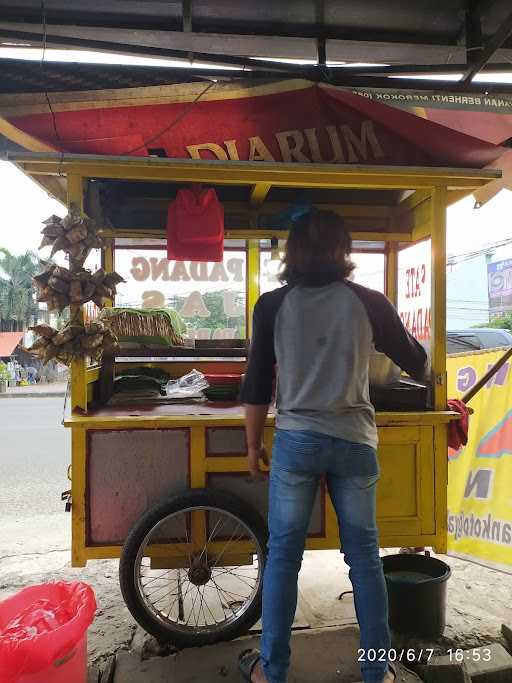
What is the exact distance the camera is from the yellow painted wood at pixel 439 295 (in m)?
2.79

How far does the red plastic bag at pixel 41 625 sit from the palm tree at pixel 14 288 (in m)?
28.4

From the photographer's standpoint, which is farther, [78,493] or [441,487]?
[441,487]

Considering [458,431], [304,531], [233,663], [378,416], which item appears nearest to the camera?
[304,531]

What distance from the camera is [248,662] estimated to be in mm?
2125

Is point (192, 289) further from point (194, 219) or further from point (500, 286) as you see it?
point (500, 286)

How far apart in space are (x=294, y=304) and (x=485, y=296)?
95.4 ft

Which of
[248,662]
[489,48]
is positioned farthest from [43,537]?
[489,48]

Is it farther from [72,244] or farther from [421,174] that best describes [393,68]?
[72,244]

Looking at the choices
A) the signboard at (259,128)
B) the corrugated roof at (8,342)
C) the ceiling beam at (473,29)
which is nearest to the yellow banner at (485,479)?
the signboard at (259,128)

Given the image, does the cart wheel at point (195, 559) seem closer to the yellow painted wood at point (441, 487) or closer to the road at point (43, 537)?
the road at point (43, 537)

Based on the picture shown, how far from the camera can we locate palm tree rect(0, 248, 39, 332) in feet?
91.9

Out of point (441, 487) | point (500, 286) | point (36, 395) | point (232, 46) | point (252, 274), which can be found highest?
point (500, 286)

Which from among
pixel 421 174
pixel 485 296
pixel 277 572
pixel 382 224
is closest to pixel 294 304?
pixel 277 572

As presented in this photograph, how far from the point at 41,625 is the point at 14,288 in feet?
96.0
